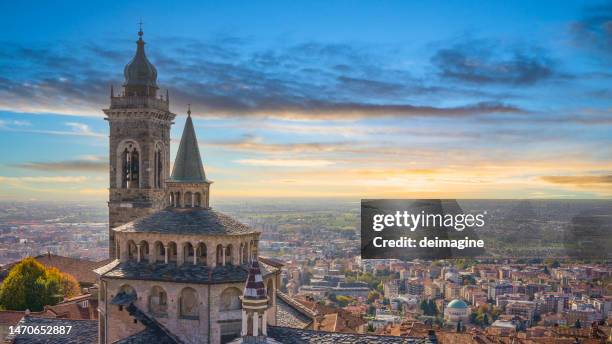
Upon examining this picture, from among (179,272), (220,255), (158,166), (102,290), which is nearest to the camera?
(179,272)

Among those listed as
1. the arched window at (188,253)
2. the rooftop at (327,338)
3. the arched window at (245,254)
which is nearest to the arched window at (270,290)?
the arched window at (245,254)

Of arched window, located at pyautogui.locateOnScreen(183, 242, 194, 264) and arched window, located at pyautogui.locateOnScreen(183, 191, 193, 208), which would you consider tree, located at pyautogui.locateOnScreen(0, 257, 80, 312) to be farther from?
arched window, located at pyautogui.locateOnScreen(183, 242, 194, 264)

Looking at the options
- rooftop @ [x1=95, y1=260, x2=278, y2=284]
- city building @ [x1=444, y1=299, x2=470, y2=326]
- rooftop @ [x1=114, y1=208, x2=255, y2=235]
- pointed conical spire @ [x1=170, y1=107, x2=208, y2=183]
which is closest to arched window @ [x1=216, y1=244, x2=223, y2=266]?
rooftop @ [x1=95, y1=260, x2=278, y2=284]

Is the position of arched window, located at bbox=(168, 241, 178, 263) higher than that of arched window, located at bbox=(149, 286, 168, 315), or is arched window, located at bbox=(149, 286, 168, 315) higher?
arched window, located at bbox=(168, 241, 178, 263)

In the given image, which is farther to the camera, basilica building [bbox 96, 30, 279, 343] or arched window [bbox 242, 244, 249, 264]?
arched window [bbox 242, 244, 249, 264]

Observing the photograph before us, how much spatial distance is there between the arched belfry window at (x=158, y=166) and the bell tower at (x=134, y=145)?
8 cm

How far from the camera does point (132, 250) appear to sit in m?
32.1

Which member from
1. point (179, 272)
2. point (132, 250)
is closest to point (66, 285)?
point (132, 250)

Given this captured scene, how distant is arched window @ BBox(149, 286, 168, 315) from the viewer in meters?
30.2

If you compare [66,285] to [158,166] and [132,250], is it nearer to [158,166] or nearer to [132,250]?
[158,166]

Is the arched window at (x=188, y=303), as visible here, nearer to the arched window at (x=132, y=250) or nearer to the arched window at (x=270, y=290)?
the arched window at (x=132, y=250)

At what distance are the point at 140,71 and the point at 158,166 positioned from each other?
7.24 meters

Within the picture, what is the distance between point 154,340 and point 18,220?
72.1 m

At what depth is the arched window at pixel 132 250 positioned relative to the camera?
31812mm
